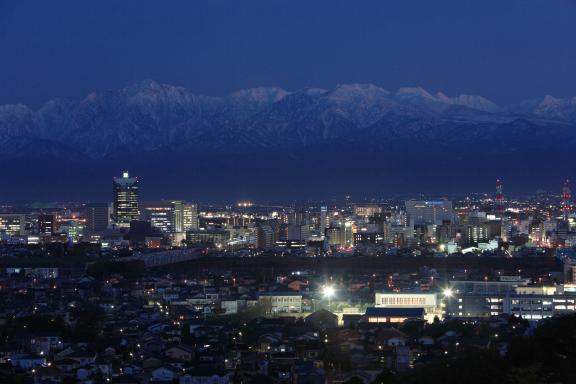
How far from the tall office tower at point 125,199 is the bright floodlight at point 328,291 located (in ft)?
147

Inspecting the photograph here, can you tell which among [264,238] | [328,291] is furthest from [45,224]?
[328,291]

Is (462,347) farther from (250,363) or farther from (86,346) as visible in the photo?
(86,346)

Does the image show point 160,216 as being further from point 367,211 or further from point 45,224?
point 367,211

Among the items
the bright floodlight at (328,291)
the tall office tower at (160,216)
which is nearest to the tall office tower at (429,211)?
the tall office tower at (160,216)

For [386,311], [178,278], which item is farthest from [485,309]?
[178,278]

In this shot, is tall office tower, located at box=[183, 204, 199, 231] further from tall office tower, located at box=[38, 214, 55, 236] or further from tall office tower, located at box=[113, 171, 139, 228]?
tall office tower, located at box=[38, 214, 55, 236]

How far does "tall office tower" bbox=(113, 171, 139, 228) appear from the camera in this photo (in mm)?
78250

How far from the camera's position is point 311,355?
20.6 meters

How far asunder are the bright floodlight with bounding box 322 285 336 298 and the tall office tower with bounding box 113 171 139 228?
147 ft

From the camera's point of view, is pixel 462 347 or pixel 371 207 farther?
pixel 371 207

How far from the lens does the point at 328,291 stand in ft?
107

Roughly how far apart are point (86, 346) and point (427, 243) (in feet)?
132

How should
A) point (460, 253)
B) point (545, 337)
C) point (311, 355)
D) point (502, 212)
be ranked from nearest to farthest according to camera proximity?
point (545, 337), point (311, 355), point (460, 253), point (502, 212)

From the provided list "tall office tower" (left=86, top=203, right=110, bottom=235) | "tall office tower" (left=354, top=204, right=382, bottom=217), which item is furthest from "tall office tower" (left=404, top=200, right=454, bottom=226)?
"tall office tower" (left=86, top=203, right=110, bottom=235)
